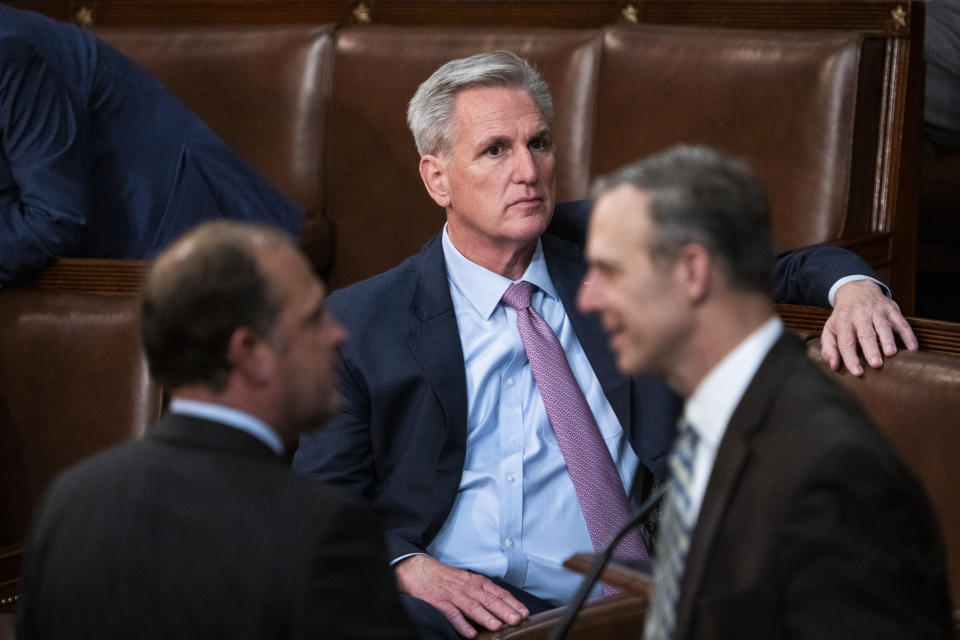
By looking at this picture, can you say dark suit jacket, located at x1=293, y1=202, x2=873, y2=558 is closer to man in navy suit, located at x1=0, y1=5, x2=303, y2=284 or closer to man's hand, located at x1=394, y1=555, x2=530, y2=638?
man's hand, located at x1=394, y1=555, x2=530, y2=638

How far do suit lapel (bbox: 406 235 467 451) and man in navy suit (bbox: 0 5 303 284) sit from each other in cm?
89

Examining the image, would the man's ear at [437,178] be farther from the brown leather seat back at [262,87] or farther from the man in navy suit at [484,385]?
the brown leather seat back at [262,87]

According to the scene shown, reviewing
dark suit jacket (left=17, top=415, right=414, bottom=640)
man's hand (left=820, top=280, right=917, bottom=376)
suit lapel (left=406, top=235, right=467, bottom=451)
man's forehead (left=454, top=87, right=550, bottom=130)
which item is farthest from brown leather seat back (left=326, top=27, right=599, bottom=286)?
dark suit jacket (left=17, top=415, right=414, bottom=640)

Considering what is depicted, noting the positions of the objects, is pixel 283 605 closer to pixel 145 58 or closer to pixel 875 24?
pixel 875 24

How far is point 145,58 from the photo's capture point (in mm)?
3773

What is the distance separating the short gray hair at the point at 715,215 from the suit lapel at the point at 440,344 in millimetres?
1048

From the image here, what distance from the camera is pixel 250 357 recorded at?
1.23 m

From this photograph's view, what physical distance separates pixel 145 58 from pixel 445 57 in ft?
2.97

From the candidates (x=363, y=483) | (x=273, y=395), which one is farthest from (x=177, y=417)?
(x=363, y=483)

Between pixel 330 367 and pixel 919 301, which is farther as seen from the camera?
pixel 919 301

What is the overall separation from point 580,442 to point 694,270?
1.06m

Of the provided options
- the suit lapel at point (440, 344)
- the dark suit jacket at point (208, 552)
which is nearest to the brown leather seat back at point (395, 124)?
the suit lapel at point (440, 344)

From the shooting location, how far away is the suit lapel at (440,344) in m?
2.23

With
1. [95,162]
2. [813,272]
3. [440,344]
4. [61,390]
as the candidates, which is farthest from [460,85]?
[95,162]
